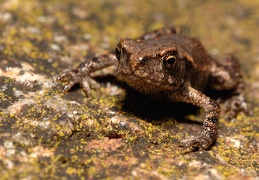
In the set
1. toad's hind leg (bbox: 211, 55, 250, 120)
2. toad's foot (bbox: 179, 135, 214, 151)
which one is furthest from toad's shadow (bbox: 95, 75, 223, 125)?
toad's hind leg (bbox: 211, 55, 250, 120)

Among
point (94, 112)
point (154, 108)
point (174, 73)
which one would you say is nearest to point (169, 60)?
point (174, 73)

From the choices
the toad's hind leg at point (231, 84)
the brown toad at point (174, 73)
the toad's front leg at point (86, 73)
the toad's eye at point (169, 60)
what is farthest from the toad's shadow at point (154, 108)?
the toad's eye at point (169, 60)

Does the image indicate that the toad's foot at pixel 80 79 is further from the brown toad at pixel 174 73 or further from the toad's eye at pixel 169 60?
the toad's eye at pixel 169 60

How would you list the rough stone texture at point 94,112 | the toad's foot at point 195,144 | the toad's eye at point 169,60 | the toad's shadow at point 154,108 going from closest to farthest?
the rough stone texture at point 94,112 → the toad's foot at point 195,144 → the toad's eye at point 169,60 → the toad's shadow at point 154,108

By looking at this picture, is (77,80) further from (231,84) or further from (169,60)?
(231,84)

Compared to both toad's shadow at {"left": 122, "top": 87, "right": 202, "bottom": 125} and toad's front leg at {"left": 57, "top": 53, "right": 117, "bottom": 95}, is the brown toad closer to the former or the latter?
toad's front leg at {"left": 57, "top": 53, "right": 117, "bottom": 95}

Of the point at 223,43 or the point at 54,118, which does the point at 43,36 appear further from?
the point at 223,43

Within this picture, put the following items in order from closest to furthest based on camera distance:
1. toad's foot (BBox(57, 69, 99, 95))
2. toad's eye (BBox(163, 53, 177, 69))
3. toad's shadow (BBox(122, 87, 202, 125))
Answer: toad's eye (BBox(163, 53, 177, 69))
toad's shadow (BBox(122, 87, 202, 125))
toad's foot (BBox(57, 69, 99, 95))

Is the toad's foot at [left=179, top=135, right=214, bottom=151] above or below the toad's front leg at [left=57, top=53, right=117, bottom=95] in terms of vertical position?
below
